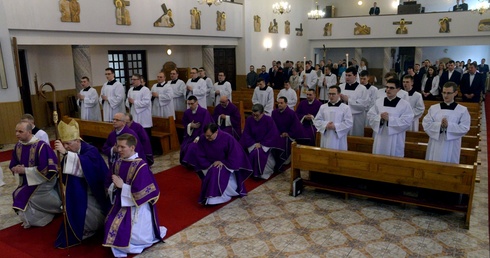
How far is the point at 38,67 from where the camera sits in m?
12.9

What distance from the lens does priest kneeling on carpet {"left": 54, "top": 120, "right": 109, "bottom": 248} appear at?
15.3 ft

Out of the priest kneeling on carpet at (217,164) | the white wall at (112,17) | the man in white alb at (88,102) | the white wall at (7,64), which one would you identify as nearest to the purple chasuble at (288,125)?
the priest kneeling on carpet at (217,164)

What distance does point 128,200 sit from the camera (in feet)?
14.9

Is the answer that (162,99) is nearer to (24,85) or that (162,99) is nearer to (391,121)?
(24,85)

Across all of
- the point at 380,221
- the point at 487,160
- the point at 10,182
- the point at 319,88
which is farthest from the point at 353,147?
the point at 319,88

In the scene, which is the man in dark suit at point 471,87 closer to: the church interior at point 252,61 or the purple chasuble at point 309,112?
the church interior at point 252,61

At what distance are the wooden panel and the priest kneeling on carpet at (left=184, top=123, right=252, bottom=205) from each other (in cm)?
644

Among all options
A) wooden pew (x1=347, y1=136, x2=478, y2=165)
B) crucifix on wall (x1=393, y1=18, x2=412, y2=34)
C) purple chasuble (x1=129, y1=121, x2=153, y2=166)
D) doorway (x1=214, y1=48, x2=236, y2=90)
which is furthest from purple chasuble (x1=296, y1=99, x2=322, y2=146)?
crucifix on wall (x1=393, y1=18, x2=412, y2=34)

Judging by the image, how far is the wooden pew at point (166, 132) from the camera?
30.9 feet

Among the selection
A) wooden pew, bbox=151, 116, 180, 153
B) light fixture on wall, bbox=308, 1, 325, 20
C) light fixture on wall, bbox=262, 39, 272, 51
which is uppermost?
light fixture on wall, bbox=308, 1, 325, 20

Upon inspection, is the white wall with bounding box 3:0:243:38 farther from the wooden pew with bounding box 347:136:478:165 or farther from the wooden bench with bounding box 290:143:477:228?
the wooden pew with bounding box 347:136:478:165

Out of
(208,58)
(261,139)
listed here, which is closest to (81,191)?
(261,139)

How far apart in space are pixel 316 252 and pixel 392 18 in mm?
18914

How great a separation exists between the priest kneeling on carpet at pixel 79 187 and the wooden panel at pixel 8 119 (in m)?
6.61
